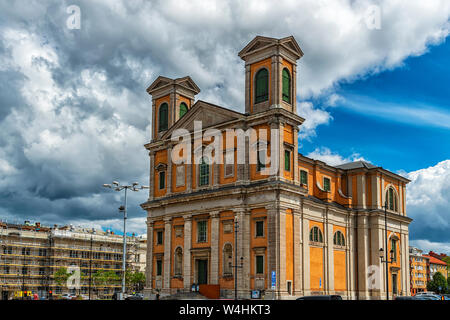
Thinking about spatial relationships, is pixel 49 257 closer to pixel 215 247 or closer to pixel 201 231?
pixel 201 231

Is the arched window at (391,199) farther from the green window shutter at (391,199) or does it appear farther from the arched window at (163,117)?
the arched window at (163,117)

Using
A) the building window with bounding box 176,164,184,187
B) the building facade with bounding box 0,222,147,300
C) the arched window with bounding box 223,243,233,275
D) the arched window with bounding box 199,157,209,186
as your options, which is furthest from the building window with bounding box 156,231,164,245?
the building facade with bounding box 0,222,147,300

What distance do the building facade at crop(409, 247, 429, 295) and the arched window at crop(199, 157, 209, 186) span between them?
3908 inches

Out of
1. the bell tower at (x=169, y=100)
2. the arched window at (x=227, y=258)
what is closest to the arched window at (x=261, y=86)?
the bell tower at (x=169, y=100)

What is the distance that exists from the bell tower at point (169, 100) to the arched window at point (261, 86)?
11966 mm

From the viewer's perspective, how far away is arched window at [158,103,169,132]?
195 ft

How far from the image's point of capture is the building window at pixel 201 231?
50.7 meters

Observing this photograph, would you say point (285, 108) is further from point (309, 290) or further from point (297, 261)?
point (309, 290)

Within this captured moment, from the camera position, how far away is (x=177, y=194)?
54.1m

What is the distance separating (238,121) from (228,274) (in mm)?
13853

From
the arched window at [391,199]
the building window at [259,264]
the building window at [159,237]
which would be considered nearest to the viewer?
the building window at [259,264]
